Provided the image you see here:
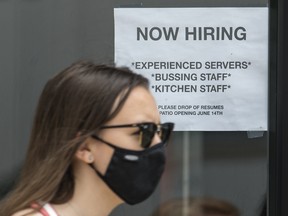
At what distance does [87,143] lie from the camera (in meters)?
2.28

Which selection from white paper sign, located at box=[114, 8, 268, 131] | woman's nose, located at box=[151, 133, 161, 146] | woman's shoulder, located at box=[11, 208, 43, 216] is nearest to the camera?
woman's shoulder, located at box=[11, 208, 43, 216]

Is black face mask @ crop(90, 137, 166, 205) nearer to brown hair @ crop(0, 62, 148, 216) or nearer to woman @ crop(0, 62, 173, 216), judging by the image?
woman @ crop(0, 62, 173, 216)

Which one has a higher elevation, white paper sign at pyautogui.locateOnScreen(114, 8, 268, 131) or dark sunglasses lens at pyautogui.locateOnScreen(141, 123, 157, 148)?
white paper sign at pyautogui.locateOnScreen(114, 8, 268, 131)

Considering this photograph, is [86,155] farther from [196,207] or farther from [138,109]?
[196,207]

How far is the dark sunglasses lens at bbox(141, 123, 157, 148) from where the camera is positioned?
2.30 metres

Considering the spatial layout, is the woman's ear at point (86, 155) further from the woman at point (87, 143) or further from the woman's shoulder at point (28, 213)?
the woman's shoulder at point (28, 213)

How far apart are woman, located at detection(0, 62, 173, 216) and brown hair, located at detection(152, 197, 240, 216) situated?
1.43 m

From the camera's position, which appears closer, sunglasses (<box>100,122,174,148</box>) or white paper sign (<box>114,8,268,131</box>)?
sunglasses (<box>100,122,174,148</box>)

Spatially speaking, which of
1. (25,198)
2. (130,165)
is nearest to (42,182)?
(25,198)

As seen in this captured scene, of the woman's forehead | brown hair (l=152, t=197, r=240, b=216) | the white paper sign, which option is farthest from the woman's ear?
brown hair (l=152, t=197, r=240, b=216)

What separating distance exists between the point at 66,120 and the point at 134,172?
309 millimetres

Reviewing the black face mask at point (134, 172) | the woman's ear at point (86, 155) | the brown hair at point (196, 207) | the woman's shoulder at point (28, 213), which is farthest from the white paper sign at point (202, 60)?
the woman's shoulder at point (28, 213)

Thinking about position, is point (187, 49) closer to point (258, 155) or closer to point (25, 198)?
point (258, 155)

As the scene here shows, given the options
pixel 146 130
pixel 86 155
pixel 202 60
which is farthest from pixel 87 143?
pixel 202 60
